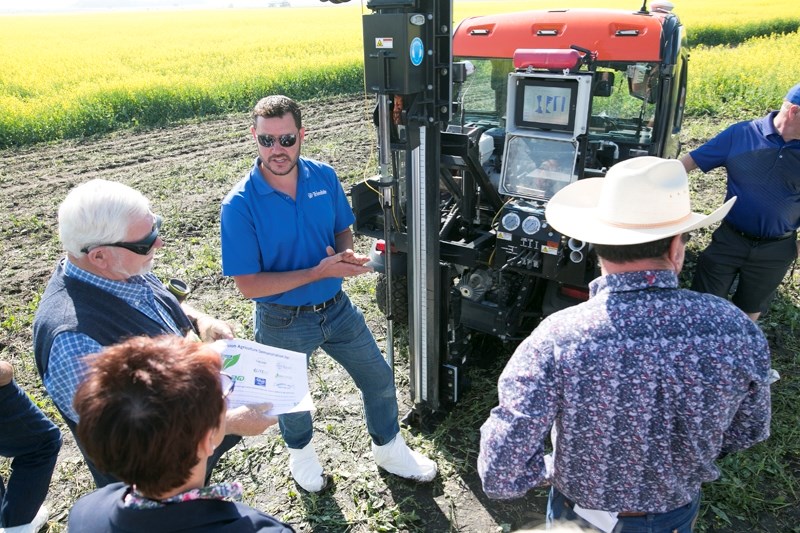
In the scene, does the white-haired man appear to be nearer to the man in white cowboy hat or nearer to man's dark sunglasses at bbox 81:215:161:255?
man's dark sunglasses at bbox 81:215:161:255

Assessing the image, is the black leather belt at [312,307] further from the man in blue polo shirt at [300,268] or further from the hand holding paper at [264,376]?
the hand holding paper at [264,376]

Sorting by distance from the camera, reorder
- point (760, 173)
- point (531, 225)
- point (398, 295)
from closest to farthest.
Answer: point (531, 225)
point (760, 173)
point (398, 295)

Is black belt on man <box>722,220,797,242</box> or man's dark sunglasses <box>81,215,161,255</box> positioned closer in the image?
man's dark sunglasses <box>81,215,161,255</box>

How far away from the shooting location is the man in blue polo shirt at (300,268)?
9.46ft

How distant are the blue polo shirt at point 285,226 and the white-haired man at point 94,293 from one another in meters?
0.63

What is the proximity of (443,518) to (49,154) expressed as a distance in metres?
10.4

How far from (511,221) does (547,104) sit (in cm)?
74

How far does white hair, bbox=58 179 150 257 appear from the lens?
6.82ft

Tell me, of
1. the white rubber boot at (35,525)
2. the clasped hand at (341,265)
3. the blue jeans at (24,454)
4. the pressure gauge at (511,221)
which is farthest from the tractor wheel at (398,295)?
the white rubber boot at (35,525)

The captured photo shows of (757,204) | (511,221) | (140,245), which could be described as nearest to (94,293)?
(140,245)

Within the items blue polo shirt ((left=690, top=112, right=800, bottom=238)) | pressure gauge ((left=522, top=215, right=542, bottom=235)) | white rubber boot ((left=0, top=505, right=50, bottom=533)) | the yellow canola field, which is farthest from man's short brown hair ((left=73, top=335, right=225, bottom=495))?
the yellow canola field

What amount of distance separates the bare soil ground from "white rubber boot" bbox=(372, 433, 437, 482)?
72 millimetres

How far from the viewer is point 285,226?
2977mm

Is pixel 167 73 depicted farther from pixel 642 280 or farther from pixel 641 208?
pixel 642 280
